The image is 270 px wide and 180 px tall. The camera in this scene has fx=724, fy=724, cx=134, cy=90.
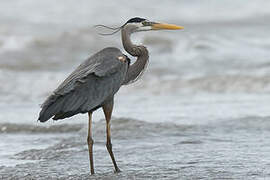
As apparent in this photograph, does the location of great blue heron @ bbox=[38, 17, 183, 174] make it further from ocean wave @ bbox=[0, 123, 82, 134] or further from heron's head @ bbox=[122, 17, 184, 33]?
ocean wave @ bbox=[0, 123, 82, 134]

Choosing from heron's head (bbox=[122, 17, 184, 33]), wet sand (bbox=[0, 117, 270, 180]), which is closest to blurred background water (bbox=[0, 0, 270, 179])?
wet sand (bbox=[0, 117, 270, 180])

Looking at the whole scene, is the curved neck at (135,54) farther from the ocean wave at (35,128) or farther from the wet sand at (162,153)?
the ocean wave at (35,128)

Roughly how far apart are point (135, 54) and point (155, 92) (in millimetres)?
5850

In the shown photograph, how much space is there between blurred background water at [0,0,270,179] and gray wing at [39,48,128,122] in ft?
2.37

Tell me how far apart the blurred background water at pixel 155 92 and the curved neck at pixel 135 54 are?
92cm

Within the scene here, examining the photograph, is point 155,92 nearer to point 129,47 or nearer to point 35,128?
point 35,128

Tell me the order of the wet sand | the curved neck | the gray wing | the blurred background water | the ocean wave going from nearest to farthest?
the gray wing, the wet sand, the curved neck, the blurred background water, the ocean wave

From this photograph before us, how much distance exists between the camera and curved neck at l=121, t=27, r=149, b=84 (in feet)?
24.1

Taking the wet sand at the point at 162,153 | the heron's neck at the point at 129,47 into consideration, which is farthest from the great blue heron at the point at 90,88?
the wet sand at the point at 162,153

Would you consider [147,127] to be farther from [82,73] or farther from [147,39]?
[147,39]

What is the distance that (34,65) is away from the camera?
1634 centimetres

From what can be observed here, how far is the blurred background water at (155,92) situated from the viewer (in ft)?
24.7

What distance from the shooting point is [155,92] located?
43.4 feet

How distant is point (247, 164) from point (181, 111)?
12.4ft
